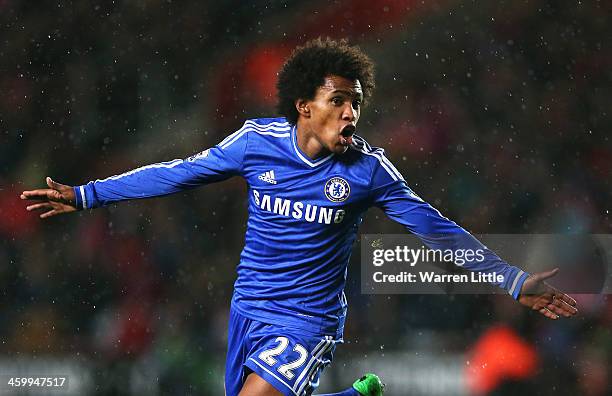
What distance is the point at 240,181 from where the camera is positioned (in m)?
7.10

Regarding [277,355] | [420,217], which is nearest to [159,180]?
[277,355]

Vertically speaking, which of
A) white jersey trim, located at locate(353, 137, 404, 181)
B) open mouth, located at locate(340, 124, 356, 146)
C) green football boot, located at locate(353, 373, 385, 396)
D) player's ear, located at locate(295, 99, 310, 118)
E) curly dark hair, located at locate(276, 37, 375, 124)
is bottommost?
green football boot, located at locate(353, 373, 385, 396)

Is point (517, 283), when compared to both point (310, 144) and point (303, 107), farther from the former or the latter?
point (303, 107)

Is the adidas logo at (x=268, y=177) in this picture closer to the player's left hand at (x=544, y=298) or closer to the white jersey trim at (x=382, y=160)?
the white jersey trim at (x=382, y=160)

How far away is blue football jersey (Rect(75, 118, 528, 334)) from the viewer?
12.1ft

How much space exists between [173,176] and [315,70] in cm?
72

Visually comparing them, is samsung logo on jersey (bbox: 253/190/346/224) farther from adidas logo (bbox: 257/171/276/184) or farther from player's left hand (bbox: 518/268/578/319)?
player's left hand (bbox: 518/268/578/319)

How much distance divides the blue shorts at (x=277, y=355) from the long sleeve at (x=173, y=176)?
566 mm

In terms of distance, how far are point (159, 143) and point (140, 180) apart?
326cm

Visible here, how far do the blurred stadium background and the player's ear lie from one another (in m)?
3.22

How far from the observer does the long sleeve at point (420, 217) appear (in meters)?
3.68

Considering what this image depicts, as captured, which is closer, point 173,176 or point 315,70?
point 315,70

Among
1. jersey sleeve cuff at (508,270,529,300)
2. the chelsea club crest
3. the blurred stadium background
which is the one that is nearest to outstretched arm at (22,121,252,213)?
the chelsea club crest

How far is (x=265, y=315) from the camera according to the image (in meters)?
3.73
